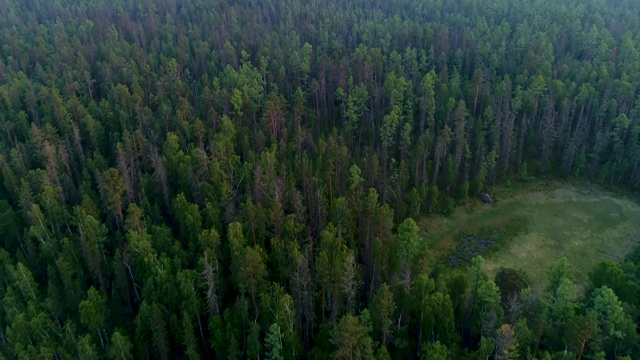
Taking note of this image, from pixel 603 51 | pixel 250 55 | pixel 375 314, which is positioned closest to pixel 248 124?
pixel 250 55

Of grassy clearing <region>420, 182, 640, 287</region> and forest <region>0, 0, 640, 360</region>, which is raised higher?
forest <region>0, 0, 640, 360</region>

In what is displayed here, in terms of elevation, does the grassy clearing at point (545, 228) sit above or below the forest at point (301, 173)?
below

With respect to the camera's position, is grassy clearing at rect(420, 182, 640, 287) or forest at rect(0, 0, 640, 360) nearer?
forest at rect(0, 0, 640, 360)

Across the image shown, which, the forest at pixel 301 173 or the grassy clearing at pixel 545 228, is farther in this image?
the grassy clearing at pixel 545 228

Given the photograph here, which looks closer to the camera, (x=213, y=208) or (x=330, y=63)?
(x=213, y=208)

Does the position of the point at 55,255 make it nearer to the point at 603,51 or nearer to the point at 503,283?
the point at 503,283
